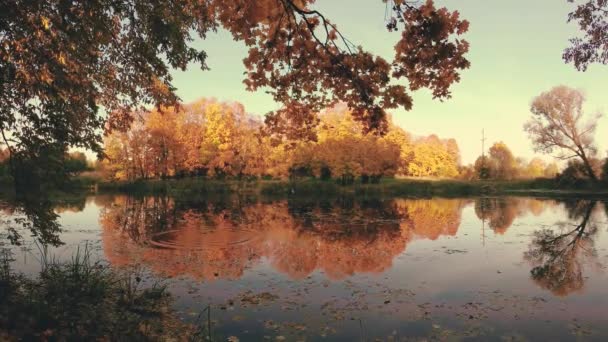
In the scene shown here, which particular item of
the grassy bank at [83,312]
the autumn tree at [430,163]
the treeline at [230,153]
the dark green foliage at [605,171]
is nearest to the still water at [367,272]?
the grassy bank at [83,312]

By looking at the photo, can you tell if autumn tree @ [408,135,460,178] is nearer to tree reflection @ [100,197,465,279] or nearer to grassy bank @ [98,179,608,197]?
grassy bank @ [98,179,608,197]

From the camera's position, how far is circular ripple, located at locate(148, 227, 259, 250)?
17172 mm

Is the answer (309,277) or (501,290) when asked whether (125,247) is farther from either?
(501,290)

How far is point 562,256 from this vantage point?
A: 15.9 metres

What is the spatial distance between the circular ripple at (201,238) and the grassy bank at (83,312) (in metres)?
7.00

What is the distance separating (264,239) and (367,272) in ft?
23.3

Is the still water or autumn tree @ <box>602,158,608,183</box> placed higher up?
autumn tree @ <box>602,158,608,183</box>

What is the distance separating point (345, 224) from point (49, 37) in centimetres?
1803

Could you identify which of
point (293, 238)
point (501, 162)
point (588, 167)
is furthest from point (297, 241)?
point (501, 162)

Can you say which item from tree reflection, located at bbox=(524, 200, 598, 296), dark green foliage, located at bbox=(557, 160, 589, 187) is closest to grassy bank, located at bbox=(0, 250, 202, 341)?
tree reflection, located at bbox=(524, 200, 598, 296)

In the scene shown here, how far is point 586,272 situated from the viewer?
13562 mm

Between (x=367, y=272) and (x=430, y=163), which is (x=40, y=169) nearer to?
(x=367, y=272)

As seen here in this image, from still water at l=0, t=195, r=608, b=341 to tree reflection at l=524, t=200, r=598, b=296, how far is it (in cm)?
6

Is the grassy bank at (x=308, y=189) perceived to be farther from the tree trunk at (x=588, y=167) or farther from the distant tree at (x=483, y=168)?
the distant tree at (x=483, y=168)
